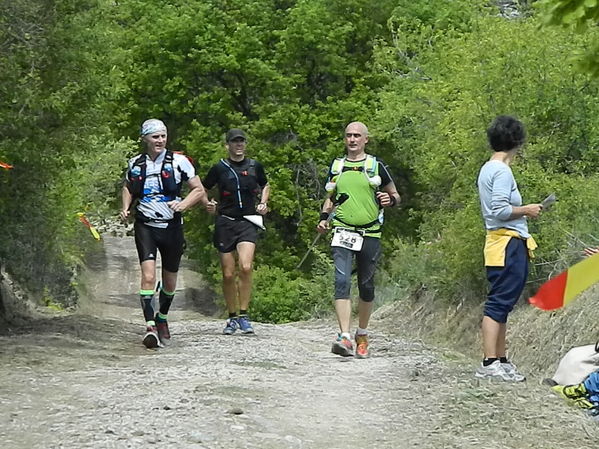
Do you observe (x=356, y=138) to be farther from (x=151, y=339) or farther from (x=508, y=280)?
(x=151, y=339)

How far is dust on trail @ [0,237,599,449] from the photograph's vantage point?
20.7 feet

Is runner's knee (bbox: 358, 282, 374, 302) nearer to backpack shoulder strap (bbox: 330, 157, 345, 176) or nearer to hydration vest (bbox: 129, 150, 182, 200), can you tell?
backpack shoulder strap (bbox: 330, 157, 345, 176)

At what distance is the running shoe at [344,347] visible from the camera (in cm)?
1034

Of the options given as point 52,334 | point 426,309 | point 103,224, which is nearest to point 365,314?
point 52,334

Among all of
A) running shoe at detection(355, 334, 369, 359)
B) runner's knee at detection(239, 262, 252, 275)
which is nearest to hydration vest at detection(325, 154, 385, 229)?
running shoe at detection(355, 334, 369, 359)

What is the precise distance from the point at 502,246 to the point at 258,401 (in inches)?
90.1

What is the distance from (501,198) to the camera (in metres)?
8.23

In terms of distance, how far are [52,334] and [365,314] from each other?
3600mm

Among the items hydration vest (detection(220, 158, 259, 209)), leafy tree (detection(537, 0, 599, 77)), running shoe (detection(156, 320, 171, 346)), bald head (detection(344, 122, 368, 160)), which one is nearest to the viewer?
leafy tree (detection(537, 0, 599, 77))

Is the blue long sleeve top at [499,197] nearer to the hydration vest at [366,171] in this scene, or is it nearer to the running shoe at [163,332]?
the hydration vest at [366,171]

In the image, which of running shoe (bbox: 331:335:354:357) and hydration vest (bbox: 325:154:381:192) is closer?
hydration vest (bbox: 325:154:381:192)

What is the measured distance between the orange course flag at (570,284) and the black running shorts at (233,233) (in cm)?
542

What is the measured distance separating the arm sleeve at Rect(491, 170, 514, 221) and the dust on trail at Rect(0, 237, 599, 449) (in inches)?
49.4

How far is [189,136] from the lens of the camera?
34.3 metres
